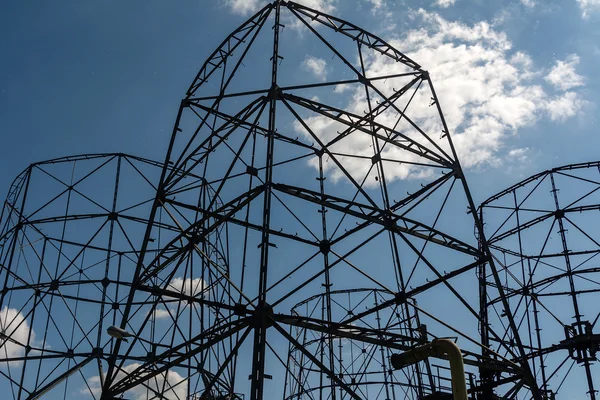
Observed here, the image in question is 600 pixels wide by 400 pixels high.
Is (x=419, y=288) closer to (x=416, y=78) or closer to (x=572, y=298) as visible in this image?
(x=416, y=78)

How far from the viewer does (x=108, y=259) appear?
2873cm

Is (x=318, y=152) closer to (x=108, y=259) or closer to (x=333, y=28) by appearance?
(x=333, y=28)

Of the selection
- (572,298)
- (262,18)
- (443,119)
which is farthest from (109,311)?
(572,298)

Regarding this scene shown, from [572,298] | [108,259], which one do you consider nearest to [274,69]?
[108,259]

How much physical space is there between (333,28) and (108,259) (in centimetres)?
1434

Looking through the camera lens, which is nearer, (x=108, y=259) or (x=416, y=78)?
(x=416, y=78)

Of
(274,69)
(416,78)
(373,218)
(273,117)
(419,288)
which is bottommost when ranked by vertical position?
(419,288)

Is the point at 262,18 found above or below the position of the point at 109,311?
above

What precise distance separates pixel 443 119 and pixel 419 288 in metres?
5.90

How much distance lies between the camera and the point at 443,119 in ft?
67.3

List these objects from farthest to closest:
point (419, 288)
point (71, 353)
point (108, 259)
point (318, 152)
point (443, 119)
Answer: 1. point (108, 259)
2. point (71, 353)
3. point (318, 152)
4. point (443, 119)
5. point (419, 288)

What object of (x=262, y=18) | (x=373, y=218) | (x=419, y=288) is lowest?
(x=419, y=288)

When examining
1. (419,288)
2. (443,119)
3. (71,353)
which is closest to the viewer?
(419,288)

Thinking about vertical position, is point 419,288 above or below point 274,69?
below
